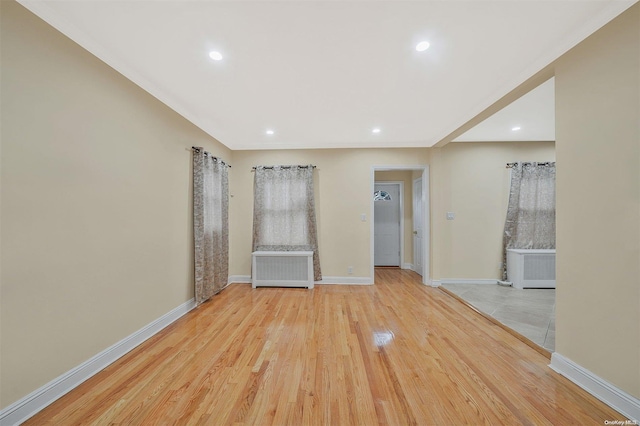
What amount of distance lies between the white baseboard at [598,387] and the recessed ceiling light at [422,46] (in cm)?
258

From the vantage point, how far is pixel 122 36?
1672mm

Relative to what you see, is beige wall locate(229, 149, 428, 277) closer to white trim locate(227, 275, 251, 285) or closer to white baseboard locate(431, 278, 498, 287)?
white trim locate(227, 275, 251, 285)

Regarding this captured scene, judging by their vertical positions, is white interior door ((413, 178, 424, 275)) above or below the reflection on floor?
above

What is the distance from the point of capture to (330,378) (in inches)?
68.4

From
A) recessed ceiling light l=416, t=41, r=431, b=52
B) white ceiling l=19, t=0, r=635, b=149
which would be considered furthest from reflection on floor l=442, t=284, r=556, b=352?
recessed ceiling light l=416, t=41, r=431, b=52

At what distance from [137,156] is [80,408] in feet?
6.50

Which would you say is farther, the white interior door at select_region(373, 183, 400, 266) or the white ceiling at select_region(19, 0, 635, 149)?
the white interior door at select_region(373, 183, 400, 266)

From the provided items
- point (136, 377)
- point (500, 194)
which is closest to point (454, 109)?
point (500, 194)

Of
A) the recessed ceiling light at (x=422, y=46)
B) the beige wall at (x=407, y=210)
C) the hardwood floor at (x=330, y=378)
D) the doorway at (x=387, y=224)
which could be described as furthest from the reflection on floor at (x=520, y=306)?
the recessed ceiling light at (x=422, y=46)

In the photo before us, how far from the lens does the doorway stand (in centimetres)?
578

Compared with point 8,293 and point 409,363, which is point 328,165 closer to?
point 409,363

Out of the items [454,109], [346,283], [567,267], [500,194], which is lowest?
[346,283]

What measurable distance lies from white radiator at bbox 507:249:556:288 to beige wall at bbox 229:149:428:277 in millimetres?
2293

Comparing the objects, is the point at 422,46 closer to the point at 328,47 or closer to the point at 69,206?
the point at 328,47
